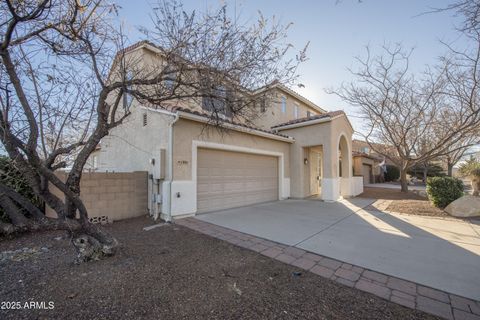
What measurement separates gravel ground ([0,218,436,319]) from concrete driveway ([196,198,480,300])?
3.67 ft

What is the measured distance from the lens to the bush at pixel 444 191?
8.10 meters

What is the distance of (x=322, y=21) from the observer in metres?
4.40

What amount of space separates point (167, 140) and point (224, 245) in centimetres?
385

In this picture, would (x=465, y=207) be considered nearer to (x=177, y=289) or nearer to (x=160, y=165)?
(x=177, y=289)

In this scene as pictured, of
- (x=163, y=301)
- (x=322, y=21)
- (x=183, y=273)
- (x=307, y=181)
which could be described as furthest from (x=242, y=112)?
(x=307, y=181)

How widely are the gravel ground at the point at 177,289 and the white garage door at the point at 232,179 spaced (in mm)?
3529

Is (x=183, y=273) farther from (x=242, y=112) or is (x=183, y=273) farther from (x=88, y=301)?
(x=242, y=112)

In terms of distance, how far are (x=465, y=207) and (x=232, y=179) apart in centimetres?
788

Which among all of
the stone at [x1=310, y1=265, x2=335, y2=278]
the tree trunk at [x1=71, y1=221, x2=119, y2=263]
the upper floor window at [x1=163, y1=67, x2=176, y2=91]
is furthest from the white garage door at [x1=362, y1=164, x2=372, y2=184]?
→ the tree trunk at [x1=71, y1=221, x2=119, y2=263]

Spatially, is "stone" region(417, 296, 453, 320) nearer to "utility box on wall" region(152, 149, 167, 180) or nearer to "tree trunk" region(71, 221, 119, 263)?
"tree trunk" region(71, 221, 119, 263)

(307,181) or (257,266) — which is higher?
(307,181)

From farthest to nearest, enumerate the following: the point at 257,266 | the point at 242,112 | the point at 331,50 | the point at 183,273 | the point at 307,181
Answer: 1. the point at 307,181
2. the point at 331,50
3. the point at 242,112
4. the point at 257,266
5. the point at 183,273

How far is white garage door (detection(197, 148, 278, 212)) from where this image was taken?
768 centimetres

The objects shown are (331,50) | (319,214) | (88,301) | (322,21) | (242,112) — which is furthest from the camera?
(319,214)
